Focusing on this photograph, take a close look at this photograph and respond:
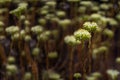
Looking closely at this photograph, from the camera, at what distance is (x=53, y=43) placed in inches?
76.8

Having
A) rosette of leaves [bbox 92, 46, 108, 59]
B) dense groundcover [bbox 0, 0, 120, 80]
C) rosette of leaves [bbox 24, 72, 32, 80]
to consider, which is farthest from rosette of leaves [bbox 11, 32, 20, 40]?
rosette of leaves [bbox 92, 46, 108, 59]

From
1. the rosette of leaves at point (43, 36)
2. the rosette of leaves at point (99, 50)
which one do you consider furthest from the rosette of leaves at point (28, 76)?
the rosette of leaves at point (99, 50)

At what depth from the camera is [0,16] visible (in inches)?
79.4

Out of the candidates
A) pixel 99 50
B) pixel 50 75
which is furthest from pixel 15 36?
pixel 99 50

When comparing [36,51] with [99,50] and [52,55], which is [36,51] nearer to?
[52,55]

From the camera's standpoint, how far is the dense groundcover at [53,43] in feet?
5.66

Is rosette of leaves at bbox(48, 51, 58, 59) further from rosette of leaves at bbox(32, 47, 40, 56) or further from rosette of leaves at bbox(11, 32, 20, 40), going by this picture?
rosette of leaves at bbox(11, 32, 20, 40)

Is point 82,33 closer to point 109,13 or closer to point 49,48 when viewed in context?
point 49,48

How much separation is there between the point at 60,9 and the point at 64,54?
355 mm

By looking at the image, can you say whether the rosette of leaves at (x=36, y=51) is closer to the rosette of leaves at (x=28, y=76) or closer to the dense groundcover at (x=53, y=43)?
the dense groundcover at (x=53, y=43)

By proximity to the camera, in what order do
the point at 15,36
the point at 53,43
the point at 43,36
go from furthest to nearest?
the point at 53,43 < the point at 43,36 < the point at 15,36

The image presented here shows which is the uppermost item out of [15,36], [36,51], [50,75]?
[15,36]

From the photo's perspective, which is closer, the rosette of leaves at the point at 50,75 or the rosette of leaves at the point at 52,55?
the rosette of leaves at the point at 50,75

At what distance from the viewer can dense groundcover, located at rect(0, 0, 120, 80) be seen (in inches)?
68.0
